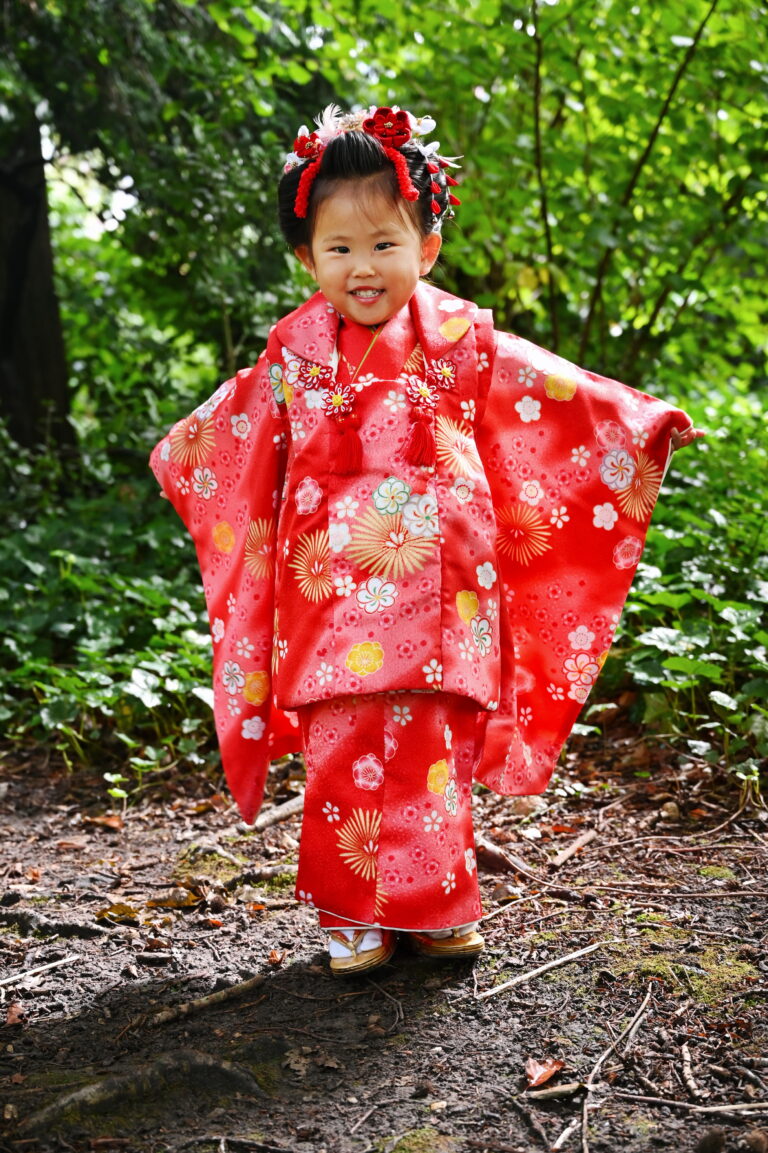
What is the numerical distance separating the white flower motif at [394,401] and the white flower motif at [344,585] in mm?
364

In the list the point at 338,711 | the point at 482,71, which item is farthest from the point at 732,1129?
the point at 482,71

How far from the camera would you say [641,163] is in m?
4.76

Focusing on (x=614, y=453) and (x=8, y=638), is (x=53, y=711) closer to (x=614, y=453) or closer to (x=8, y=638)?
(x=8, y=638)

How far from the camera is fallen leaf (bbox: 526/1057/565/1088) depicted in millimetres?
1856

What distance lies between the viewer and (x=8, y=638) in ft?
14.0

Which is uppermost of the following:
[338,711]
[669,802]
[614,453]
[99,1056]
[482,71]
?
[482,71]

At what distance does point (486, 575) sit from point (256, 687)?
0.60m

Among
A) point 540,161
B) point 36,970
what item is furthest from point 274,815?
point 540,161

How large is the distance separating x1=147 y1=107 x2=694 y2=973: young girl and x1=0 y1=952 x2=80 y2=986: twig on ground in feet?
1.62

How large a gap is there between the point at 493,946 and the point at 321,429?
115cm

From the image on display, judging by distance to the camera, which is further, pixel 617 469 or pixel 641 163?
pixel 641 163

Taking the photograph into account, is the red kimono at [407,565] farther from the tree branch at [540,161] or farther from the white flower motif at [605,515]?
the tree branch at [540,161]

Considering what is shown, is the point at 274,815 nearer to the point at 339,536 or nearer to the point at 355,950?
the point at 355,950

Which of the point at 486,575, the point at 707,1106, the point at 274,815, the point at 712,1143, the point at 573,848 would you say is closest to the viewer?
the point at 712,1143
